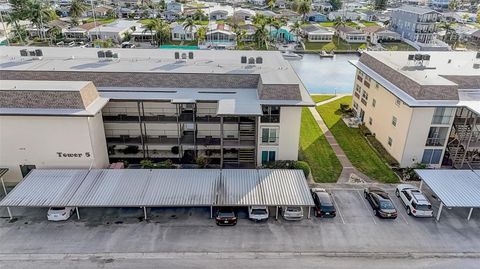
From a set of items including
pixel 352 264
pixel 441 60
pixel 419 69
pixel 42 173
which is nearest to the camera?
pixel 352 264

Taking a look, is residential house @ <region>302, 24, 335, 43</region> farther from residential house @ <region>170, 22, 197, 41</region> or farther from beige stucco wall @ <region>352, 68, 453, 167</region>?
beige stucco wall @ <region>352, 68, 453, 167</region>

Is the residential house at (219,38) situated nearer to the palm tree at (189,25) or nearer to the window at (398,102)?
the palm tree at (189,25)

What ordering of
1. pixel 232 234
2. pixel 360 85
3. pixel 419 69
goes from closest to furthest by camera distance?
pixel 232 234 < pixel 419 69 < pixel 360 85

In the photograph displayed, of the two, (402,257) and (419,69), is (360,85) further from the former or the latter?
(402,257)

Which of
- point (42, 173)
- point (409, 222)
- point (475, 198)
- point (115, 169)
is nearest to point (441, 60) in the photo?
point (475, 198)

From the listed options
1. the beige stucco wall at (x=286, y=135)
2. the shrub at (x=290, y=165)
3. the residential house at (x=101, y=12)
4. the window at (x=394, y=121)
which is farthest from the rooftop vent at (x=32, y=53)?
the residential house at (x=101, y=12)

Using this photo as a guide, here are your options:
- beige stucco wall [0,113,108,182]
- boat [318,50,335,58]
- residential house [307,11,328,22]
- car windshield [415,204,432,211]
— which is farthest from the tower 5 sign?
residential house [307,11,328,22]

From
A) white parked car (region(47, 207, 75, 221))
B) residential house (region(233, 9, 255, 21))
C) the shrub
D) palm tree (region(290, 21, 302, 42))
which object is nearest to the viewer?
white parked car (region(47, 207, 75, 221))
